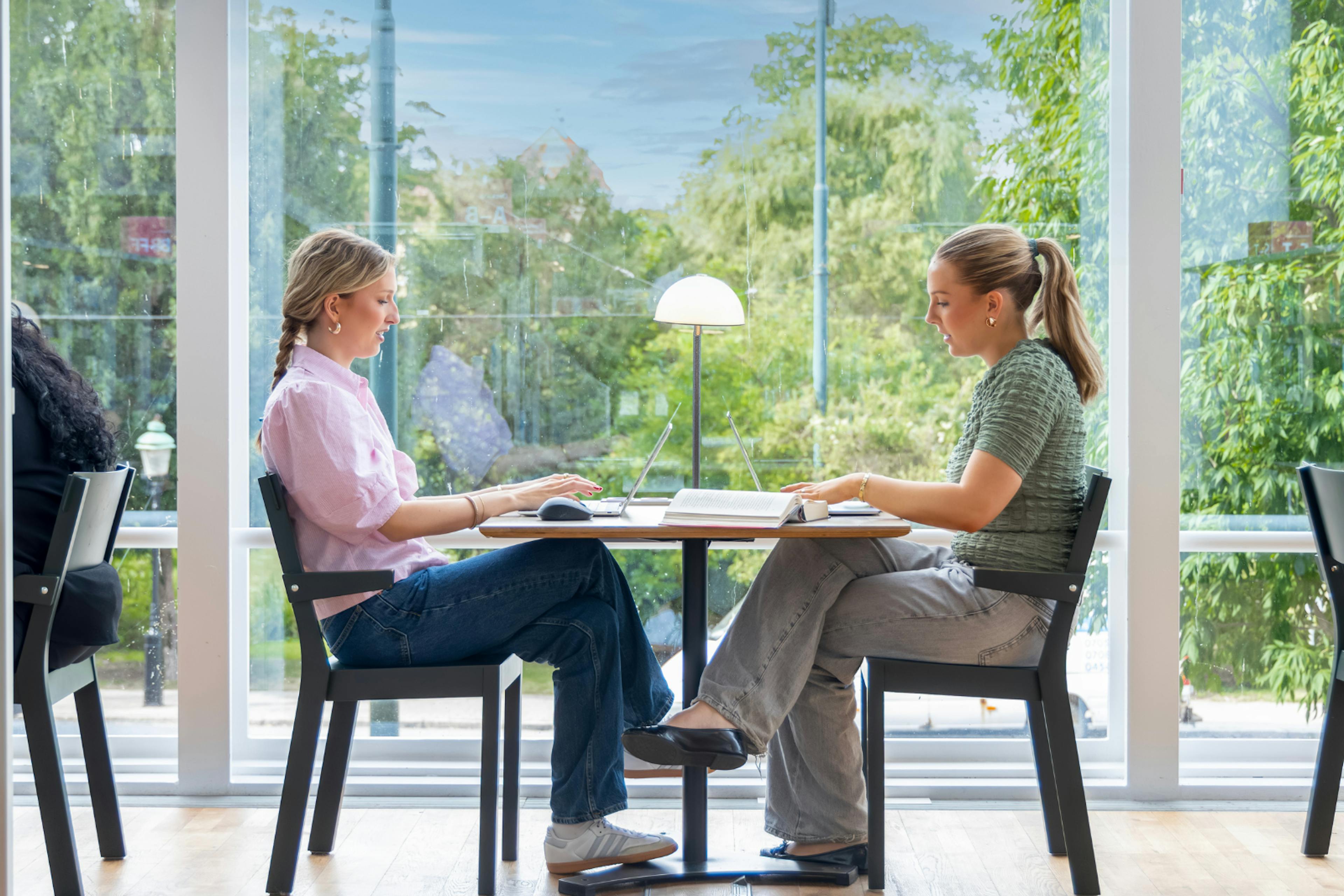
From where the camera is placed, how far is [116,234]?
2961mm

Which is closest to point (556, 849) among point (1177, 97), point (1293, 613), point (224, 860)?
point (224, 860)

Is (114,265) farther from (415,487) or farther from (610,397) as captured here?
(610,397)

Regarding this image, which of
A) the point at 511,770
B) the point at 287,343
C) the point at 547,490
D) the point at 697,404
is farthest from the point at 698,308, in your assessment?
the point at 511,770

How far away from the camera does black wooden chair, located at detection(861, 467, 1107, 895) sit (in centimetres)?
210

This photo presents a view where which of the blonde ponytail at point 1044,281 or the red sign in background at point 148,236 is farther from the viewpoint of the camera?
the red sign in background at point 148,236

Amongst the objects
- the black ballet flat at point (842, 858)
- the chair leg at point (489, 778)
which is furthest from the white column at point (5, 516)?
the black ballet flat at point (842, 858)

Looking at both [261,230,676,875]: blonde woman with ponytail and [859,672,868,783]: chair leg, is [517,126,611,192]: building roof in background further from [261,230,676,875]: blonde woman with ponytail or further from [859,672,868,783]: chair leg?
[859,672,868,783]: chair leg

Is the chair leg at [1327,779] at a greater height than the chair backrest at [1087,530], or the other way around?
the chair backrest at [1087,530]

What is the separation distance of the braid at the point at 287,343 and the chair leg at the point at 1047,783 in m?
1.78

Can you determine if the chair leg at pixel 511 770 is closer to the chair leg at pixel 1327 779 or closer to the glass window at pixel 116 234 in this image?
the glass window at pixel 116 234

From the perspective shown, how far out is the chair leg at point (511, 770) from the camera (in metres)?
2.38

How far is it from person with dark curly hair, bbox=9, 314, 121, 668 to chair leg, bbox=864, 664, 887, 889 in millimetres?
1623

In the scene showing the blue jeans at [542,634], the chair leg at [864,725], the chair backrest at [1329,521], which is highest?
the chair backrest at [1329,521]

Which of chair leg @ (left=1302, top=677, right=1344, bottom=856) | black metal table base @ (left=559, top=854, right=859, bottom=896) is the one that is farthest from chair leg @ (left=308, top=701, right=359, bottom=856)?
chair leg @ (left=1302, top=677, right=1344, bottom=856)
